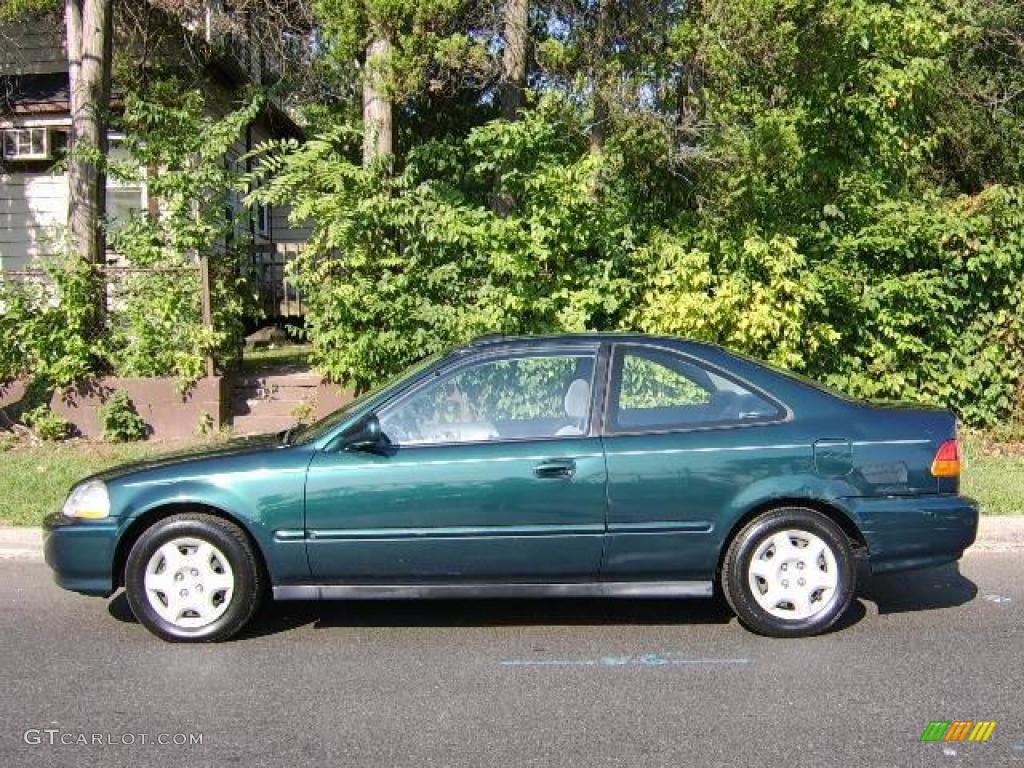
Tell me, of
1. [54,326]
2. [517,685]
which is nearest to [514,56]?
[54,326]

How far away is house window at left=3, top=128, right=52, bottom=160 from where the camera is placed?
14594mm

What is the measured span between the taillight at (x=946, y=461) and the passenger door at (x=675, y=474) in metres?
0.66

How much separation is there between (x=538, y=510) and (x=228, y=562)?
1.54 m

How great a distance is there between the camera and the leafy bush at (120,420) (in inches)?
388

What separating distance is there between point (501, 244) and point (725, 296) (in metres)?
2.11

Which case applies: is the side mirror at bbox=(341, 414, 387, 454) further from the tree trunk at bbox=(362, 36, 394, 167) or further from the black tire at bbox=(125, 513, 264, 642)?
the tree trunk at bbox=(362, 36, 394, 167)

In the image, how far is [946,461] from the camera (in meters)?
4.93

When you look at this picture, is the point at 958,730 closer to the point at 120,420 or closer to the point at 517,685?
the point at 517,685

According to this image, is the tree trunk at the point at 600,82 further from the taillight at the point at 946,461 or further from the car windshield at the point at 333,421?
the taillight at the point at 946,461

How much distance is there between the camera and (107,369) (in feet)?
33.8

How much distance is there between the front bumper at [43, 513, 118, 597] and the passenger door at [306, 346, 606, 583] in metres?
1.02

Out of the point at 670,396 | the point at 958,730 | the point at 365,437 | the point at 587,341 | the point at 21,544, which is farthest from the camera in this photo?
the point at 21,544

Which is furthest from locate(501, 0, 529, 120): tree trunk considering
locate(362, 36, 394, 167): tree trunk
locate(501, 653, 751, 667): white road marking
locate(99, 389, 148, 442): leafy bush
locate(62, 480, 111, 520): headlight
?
locate(501, 653, 751, 667): white road marking

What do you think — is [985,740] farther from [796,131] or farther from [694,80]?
[694,80]
